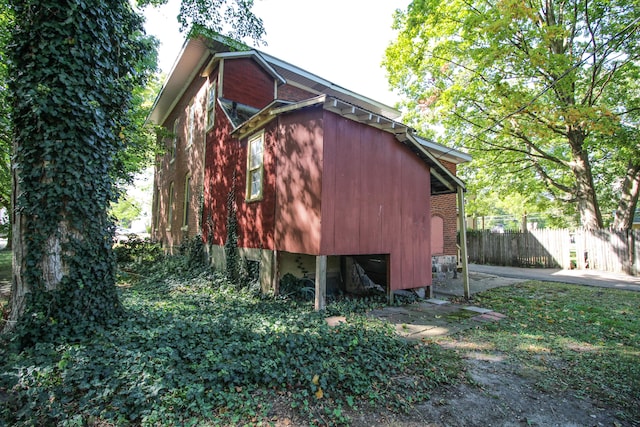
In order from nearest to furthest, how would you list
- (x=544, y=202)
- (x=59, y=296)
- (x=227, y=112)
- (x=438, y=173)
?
(x=59, y=296) < (x=438, y=173) < (x=227, y=112) < (x=544, y=202)

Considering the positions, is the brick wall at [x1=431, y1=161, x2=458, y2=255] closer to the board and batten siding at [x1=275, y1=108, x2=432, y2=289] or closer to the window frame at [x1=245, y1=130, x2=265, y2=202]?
the board and batten siding at [x1=275, y1=108, x2=432, y2=289]

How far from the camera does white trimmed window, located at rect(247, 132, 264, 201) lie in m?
7.82

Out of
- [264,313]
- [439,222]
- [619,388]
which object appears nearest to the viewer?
[619,388]

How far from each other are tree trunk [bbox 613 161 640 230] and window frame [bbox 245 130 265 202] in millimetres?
16169

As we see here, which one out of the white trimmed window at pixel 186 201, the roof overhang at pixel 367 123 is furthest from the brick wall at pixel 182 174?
the roof overhang at pixel 367 123

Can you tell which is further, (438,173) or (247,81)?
(247,81)

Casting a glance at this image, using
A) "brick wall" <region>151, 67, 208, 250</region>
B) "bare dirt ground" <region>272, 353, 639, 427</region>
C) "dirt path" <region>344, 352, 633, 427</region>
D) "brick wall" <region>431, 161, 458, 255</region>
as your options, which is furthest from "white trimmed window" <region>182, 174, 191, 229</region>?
"dirt path" <region>344, 352, 633, 427</region>

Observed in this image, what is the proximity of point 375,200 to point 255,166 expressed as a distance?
3.41m

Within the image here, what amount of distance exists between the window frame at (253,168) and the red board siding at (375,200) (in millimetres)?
2305

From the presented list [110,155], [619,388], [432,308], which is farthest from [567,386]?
[110,155]

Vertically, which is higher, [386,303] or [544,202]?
[544,202]

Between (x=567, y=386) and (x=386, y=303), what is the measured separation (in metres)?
3.78

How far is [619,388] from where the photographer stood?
3.39 m

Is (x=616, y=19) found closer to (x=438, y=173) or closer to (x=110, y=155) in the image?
(x=438, y=173)
